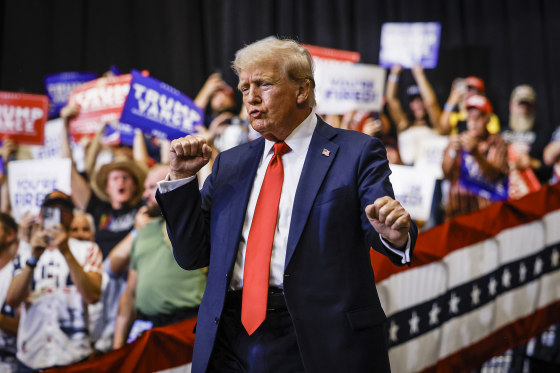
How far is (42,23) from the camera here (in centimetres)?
483

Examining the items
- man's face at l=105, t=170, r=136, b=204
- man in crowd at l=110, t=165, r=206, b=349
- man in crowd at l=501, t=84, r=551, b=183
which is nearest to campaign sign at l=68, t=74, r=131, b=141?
man's face at l=105, t=170, r=136, b=204

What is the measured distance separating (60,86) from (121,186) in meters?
1.21

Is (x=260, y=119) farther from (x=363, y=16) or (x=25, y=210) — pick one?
(x=363, y=16)

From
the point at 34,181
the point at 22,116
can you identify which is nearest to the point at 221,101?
the point at 22,116

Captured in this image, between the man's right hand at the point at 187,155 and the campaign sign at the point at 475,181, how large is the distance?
12.2ft

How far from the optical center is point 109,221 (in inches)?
157

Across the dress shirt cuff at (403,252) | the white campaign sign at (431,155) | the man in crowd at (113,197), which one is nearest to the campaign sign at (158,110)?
the man in crowd at (113,197)

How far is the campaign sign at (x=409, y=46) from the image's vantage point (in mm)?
5125

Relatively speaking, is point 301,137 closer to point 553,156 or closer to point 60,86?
point 60,86

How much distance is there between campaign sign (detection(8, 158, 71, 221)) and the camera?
3.54 meters

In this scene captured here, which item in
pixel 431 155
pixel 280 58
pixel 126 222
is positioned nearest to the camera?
pixel 280 58

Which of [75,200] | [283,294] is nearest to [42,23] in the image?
[75,200]

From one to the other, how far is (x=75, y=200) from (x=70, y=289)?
2.26 ft

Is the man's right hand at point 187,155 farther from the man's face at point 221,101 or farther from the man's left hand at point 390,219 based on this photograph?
the man's face at point 221,101
